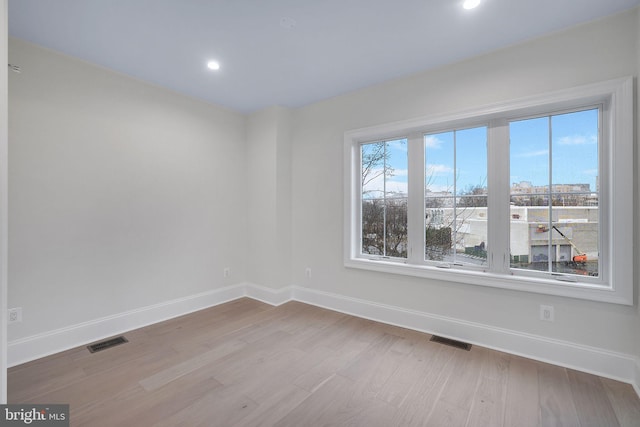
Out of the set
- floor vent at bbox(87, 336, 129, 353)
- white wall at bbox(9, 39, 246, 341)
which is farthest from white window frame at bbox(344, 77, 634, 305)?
floor vent at bbox(87, 336, 129, 353)

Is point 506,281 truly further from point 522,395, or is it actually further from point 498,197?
point 522,395

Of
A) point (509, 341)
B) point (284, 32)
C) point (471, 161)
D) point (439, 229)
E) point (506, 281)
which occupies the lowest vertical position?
point (509, 341)

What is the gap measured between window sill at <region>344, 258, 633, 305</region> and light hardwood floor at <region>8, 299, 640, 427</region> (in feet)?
1.92

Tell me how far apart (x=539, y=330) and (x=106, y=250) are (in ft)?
13.2

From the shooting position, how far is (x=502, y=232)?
2580 millimetres

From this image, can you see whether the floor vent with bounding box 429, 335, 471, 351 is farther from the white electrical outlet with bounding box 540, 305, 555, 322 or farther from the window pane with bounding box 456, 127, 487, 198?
the window pane with bounding box 456, 127, 487, 198

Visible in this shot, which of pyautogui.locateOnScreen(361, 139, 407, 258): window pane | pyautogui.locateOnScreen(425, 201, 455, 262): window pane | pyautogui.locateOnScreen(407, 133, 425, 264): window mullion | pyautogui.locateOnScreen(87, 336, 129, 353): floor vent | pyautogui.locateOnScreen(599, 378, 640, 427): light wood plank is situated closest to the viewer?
pyautogui.locateOnScreen(599, 378, 640, 427): light wood plank

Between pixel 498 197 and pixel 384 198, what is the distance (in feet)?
3.76

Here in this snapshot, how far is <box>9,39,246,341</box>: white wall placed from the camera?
2363 millimetres

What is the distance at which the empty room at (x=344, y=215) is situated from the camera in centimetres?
195

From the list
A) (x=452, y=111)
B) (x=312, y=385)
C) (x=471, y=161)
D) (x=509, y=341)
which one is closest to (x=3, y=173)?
(x=312, y=385)

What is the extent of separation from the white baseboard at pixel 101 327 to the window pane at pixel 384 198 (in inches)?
84.8

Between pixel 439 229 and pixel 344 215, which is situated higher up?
pixel 344 215

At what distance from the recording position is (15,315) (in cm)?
230
